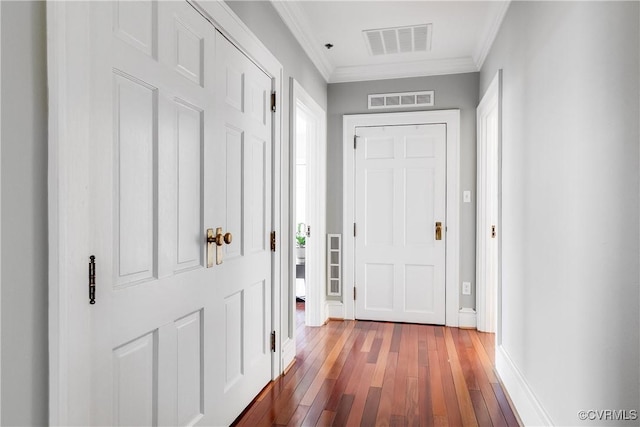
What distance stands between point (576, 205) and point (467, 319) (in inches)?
99.3

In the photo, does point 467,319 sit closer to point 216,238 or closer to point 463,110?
point 463,110

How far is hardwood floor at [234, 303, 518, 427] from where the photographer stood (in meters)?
2.04

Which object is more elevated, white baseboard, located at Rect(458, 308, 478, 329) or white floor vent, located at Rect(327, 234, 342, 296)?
white floor vent, located at Rect(327, 234, 342, 296)

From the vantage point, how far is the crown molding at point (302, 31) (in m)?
2.58

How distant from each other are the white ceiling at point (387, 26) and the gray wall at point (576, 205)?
55cm

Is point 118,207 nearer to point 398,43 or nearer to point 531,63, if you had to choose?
point 531,63

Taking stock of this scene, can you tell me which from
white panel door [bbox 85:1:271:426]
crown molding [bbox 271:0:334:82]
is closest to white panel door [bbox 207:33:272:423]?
white panel door [bbox 85:1:271:426]

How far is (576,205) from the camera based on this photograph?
1461 mm

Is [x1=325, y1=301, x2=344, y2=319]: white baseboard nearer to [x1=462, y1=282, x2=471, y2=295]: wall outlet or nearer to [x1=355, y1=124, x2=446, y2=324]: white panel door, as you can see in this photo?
[x1=355, y1=124, x2=446, y2=324]: white panel door

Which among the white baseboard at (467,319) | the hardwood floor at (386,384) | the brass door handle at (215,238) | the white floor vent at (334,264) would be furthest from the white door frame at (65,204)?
the white baseboard at (467,319)

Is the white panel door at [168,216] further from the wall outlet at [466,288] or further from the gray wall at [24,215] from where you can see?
the wall outlet at [466,288]

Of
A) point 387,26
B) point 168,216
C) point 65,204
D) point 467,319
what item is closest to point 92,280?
point 65,204

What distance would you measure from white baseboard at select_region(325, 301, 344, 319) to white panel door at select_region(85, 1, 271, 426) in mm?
1845

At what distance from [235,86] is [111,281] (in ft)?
3.92
